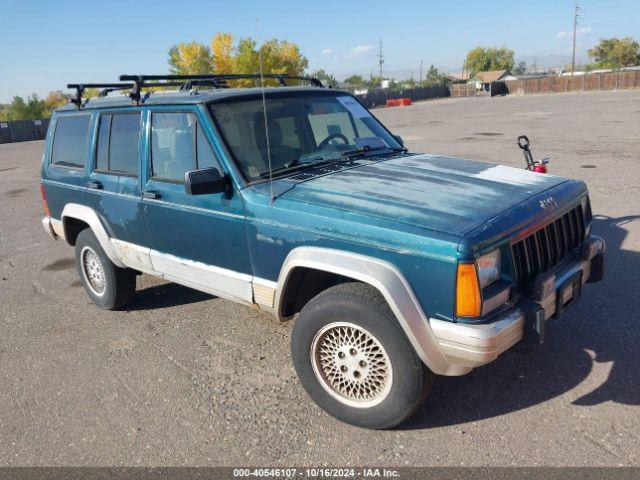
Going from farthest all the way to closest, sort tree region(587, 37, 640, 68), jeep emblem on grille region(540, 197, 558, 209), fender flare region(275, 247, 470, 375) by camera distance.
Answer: tree region(587, 37, 640, 68) < jeep emblem on grille region(540, 197, 558, 209) < fender flare region(275, 247, 470, 375)

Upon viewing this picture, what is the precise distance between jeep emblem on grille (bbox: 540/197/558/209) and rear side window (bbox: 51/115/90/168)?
3942mm

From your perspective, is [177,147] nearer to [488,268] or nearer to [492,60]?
[488,268]

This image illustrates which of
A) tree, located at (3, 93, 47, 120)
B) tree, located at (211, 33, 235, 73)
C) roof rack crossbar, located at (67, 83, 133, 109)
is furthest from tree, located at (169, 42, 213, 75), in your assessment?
roof rack crossbar, located at (67, 83, 133, 109)

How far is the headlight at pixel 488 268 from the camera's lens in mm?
2668

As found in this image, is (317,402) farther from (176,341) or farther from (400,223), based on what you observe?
(176,341)

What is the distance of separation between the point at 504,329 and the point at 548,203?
38.4 inches

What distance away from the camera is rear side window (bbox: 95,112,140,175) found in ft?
14.2

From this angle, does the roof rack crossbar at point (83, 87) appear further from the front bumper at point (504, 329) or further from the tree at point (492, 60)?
the tree at point (492, 60)

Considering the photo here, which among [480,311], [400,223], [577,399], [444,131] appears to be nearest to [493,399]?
[577,399]

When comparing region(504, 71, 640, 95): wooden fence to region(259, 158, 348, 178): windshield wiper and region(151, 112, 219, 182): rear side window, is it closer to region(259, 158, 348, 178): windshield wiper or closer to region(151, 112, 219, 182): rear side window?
region(259, 158, 348, 178): windshield wiper

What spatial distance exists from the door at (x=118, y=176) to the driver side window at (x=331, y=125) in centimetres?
143

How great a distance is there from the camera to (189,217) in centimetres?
381

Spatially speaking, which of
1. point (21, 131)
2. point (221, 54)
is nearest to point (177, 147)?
point (21, 131)

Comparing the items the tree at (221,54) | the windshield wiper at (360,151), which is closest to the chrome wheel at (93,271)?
A: the windshield wiper at (360,151)
